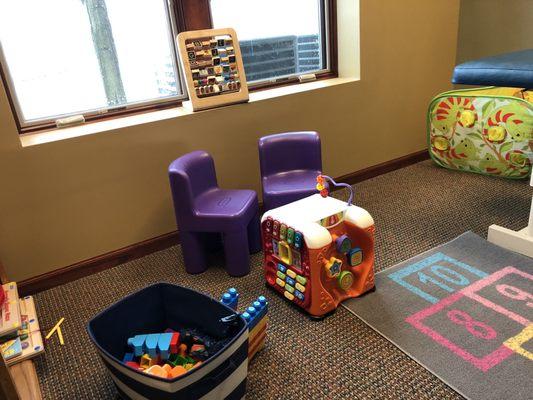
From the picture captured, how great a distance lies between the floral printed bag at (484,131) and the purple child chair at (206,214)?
1.39m

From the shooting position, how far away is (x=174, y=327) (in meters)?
1.42

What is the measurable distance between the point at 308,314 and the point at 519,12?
2.56m

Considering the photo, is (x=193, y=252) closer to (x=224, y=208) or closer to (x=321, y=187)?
(x=224, y=208)

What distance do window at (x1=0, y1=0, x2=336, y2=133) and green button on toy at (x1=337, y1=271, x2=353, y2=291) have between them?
1.25 metres

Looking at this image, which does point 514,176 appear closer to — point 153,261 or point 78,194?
point 153,261

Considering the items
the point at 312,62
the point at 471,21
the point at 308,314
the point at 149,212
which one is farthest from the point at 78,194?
the point at 471,21

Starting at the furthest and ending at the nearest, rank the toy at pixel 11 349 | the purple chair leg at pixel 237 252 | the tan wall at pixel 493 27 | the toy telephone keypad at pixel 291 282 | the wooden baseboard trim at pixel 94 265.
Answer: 1. the tan wall at pixel 493 27
2. the wooden baseboard trim at pixel 94 265
3. the purple chair leg at pixel 237 252
4. the toy telephone keypad at pixel 291 282
5. the toy at pixel 11 349

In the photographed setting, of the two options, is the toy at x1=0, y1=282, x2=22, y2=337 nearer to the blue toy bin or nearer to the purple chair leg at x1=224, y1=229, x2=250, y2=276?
the blue toy bin

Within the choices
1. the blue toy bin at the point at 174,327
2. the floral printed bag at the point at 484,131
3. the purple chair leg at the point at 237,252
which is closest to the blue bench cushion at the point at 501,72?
the floral printed bag at the point at 484,131

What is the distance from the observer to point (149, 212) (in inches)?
82.6

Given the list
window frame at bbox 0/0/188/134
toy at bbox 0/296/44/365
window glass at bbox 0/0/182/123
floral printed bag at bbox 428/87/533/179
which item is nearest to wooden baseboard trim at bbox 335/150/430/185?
floral printed bag at bbox 428/87/533/179

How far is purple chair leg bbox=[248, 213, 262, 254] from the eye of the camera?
→ 2.00m

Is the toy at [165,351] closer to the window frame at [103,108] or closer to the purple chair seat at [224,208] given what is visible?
the purple chair seat at [224,208]

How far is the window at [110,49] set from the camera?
6.04 ft
